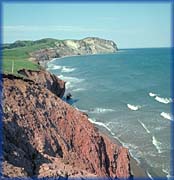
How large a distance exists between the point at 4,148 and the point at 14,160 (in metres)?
0.53

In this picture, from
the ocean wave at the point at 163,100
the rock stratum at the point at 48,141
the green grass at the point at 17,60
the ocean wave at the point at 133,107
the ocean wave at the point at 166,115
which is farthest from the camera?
the ocean wave at the point at 163,100

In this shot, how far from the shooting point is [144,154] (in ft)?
83.1

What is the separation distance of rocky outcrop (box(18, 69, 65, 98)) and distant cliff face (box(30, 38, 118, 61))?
85.9 meters

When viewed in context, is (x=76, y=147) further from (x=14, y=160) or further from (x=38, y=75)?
(x=38, y=75)

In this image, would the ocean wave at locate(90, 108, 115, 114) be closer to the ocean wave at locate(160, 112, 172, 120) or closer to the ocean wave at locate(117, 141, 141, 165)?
the ocean wave at locate(160, 112, 172, 120)

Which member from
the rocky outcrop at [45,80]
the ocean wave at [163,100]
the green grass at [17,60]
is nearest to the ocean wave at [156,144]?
the green grass at [17,60]

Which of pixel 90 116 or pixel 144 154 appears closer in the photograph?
pixel 144 154

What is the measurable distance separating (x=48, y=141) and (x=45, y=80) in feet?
76.9

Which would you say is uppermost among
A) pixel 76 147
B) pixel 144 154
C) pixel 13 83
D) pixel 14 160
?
pixel 13 83

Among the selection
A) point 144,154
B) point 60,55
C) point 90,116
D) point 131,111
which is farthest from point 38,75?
point 60,55

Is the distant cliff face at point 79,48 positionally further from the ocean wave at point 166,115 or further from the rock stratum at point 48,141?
the rock stratum at point 48,141

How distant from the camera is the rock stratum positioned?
Result: 1221 cm

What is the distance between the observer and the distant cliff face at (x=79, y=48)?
140850mm

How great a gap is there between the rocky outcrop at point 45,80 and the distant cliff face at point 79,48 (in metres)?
85.9
